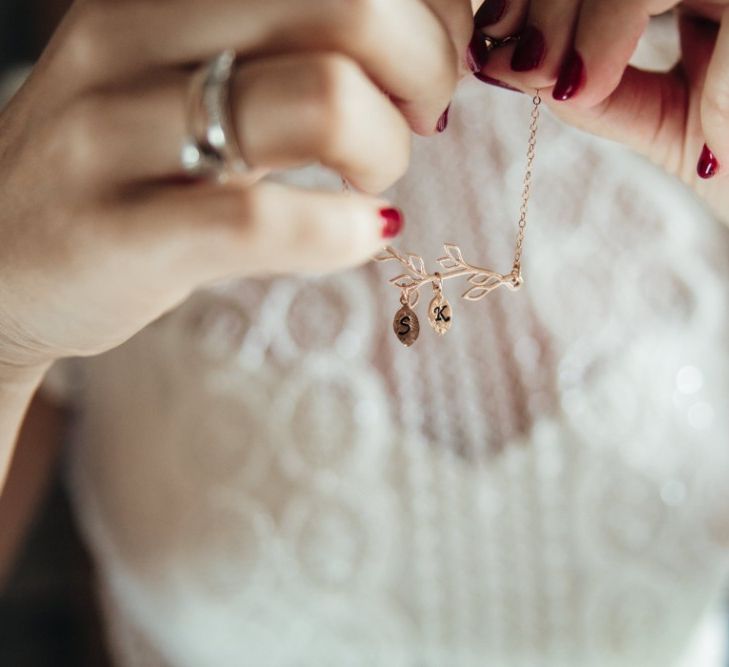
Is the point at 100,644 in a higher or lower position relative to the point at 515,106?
lower

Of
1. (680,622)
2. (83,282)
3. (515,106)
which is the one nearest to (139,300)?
(83,282)

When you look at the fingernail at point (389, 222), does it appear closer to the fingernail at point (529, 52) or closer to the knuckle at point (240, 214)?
the knuckle at point (240, 214)

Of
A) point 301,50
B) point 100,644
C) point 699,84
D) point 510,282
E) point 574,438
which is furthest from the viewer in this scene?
point 100,644

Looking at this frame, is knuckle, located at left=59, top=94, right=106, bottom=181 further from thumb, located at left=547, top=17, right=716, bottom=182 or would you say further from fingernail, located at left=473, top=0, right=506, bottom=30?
thumb, located at left=547, top=17, right=716, bottom=182

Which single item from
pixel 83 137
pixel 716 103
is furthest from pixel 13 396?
pixel 716 103

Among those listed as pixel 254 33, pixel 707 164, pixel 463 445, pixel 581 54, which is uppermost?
pixel 254 33

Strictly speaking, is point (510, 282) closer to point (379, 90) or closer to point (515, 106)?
point (379, 90)

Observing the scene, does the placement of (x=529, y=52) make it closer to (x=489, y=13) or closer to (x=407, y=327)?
(x=489, y=13)
